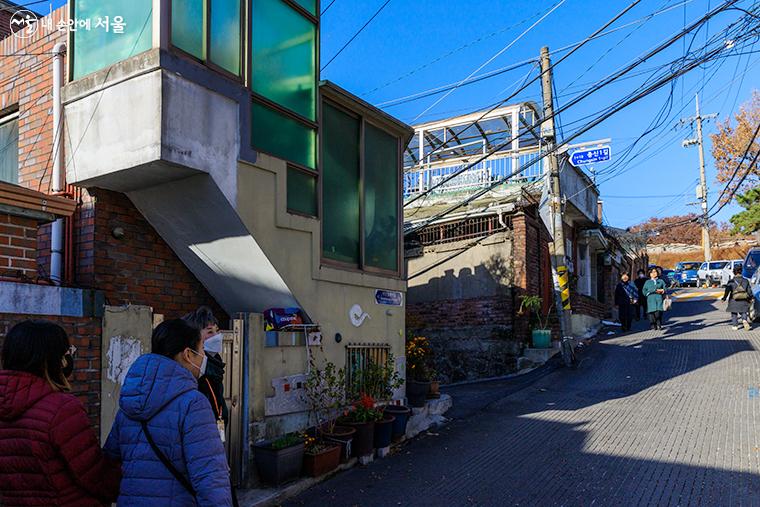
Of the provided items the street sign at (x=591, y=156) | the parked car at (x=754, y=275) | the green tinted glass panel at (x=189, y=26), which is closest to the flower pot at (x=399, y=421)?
the green tinted glass panel at (x=189, y=26)

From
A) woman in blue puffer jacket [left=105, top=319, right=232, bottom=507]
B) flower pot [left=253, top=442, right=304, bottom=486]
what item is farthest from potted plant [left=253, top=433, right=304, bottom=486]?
woman in blue puffer jacket [left=105, top=319, right=232, bottom=507]

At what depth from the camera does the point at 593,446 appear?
727cm

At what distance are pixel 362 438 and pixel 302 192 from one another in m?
2.98

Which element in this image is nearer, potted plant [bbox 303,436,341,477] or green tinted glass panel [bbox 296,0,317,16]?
potted plant [bbox 303,436,341,477]

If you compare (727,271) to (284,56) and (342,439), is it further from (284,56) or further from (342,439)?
(284,56)

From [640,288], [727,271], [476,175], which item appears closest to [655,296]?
[640,288]

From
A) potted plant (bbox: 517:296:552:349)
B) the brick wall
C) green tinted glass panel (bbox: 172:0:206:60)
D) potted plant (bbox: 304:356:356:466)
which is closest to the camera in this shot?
the brick wall

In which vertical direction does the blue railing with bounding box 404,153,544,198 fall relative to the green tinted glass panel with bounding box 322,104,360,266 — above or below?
above

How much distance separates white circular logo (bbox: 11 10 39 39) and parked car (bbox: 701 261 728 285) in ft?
109

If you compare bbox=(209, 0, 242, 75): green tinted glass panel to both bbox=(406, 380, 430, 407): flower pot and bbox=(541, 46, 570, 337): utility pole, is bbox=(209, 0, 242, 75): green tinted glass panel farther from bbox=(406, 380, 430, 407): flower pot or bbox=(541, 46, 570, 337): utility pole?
bbox=(541, 46, 570, 337): utility pole

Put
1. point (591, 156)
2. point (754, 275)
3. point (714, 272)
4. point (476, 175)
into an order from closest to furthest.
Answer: point (591, 156) → point (754, 275) → point (476, 175) → point (714, 272)

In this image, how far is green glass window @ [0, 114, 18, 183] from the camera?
21.4ft

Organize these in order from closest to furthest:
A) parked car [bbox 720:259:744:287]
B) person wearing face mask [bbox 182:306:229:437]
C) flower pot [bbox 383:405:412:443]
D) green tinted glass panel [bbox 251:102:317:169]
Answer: person wearing face mask [bbox 182:306:229:437]
green tinted glass panel [bbox 251:102:317:169]
flower pot [bbox 383:405:412:443]
parked car [bbox 720:259:744:287]

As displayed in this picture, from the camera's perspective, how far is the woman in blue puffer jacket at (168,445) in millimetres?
2373
